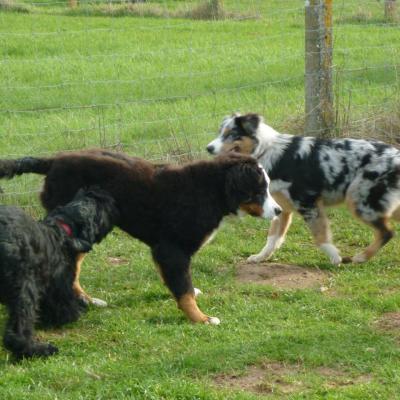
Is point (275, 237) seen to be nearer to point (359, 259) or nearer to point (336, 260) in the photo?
point (336, 260)

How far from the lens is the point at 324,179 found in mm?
8125

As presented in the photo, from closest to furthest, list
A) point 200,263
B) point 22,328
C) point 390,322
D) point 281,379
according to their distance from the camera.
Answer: point 281,379
point 22,328
point 390,322
point 200,263

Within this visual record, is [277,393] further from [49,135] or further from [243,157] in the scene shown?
[49,135]

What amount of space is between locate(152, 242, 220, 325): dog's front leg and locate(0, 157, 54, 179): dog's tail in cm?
108

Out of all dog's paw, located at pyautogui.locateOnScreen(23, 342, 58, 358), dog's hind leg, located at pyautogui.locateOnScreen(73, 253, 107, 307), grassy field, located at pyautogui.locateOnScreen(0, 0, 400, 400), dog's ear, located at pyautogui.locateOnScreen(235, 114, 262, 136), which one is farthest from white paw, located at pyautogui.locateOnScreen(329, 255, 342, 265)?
dog's paw, located at pyautogui.locateOnScreen(23, 342, 58, 358)

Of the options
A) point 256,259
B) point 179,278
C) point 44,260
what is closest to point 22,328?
point 44,260

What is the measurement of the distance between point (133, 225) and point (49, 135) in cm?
424

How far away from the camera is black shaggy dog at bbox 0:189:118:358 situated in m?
5.82

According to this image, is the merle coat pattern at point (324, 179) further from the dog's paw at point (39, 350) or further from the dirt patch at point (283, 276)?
the dog's paw at point (39, 350)

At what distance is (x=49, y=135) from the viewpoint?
10.9 metres

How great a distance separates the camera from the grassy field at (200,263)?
18.2 ft

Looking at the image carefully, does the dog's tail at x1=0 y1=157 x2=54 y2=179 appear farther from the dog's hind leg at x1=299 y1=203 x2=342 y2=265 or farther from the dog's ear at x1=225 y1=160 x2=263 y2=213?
the dog's hind leg at x1=299 y1=203 x2=342 y2=265

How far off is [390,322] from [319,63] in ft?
13.8

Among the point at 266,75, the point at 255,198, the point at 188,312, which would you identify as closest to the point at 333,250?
the point at 255,198
